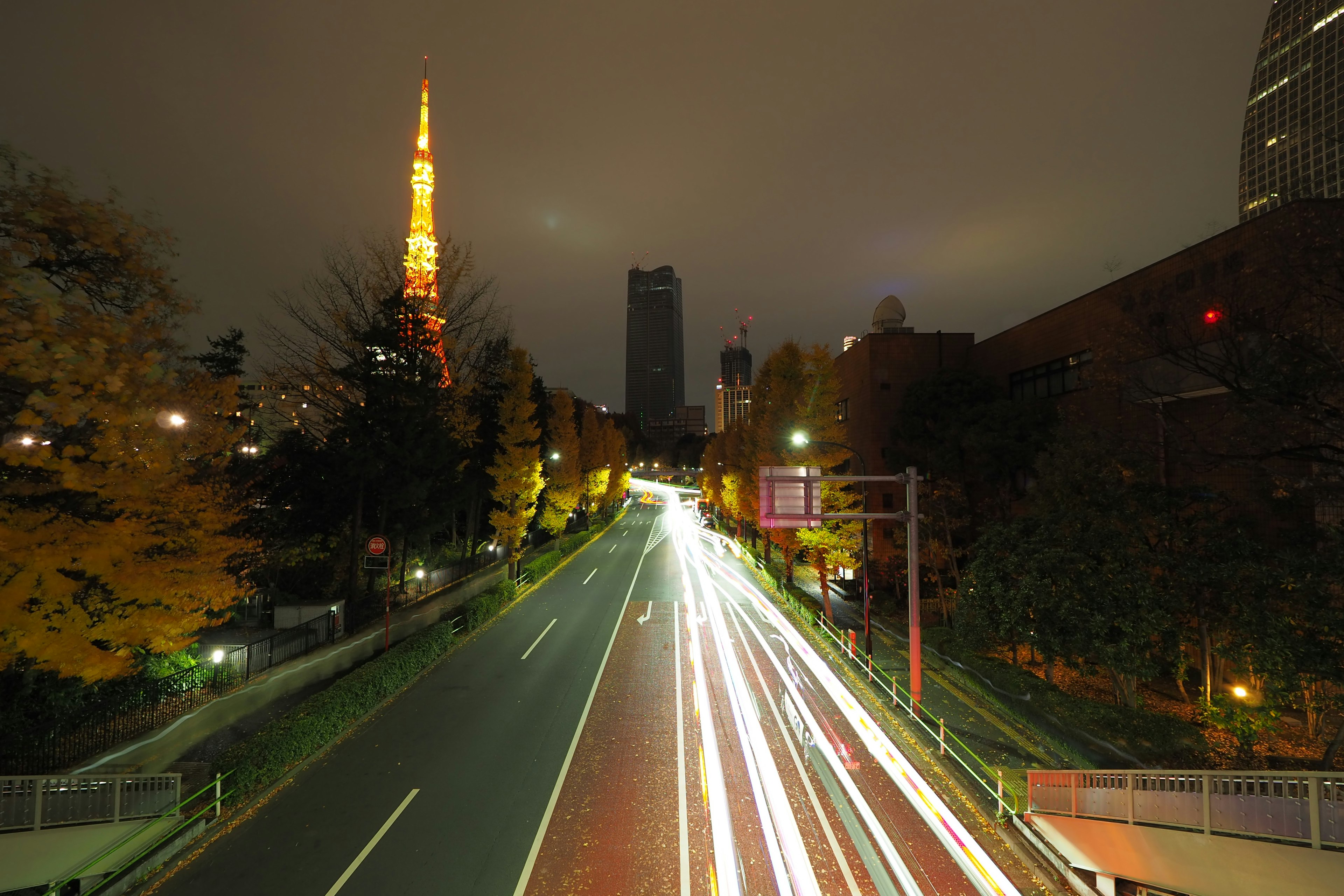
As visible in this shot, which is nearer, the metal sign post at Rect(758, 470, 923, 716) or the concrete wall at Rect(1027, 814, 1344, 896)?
the concrete wall at Rect(1027, 814, 1344, 896)

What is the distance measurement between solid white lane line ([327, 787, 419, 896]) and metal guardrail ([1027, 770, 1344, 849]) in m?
10.2

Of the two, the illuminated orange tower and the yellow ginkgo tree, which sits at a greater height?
the illuminated orange tower

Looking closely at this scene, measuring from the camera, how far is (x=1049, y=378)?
25062mm

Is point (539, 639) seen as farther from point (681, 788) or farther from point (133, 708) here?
point (681, 788)

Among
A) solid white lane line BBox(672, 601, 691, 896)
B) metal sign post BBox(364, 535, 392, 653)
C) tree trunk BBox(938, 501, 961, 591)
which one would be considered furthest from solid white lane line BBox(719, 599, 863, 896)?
metal sign post BBox(364, 535, 392, 653)

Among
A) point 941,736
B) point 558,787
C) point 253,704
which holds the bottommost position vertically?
point 558,787

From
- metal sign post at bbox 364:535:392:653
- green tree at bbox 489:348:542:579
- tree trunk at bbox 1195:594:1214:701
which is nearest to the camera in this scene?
tree trunk at bbox 1195:594:1214:701

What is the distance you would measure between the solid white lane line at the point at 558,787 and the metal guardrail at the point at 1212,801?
771 centimetres

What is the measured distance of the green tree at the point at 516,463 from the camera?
2989 cm

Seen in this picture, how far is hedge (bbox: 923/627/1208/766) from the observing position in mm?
10648

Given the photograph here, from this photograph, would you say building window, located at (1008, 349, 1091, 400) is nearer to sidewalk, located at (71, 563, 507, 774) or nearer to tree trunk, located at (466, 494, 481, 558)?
sidewalk, located at (71, 563, 507, 774)

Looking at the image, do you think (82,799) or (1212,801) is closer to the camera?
(1212,801)

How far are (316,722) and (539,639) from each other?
903 centimetres

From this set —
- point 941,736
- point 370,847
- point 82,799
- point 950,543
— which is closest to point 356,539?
point 82,799
